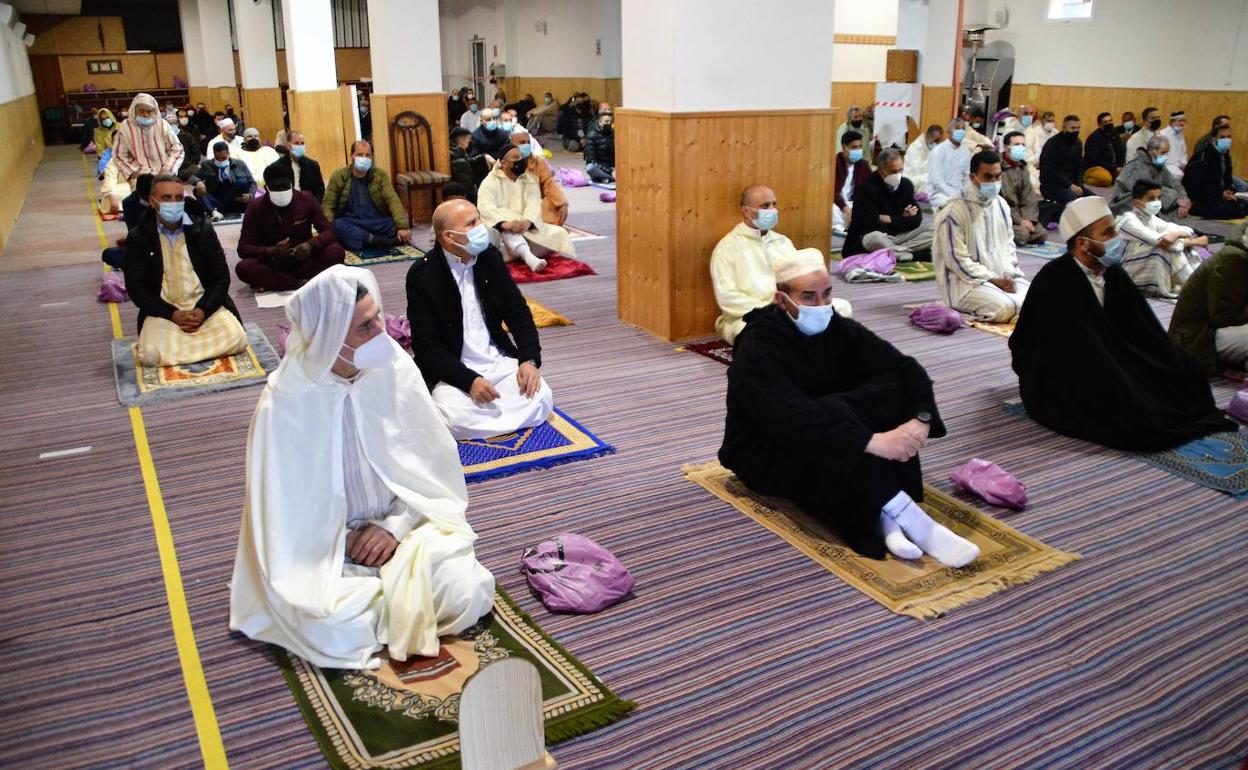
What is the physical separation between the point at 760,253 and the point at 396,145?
19.2ft

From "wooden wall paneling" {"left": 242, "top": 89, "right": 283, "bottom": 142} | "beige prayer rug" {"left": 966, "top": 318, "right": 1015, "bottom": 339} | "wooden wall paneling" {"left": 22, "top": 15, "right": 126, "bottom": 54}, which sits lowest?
"beige prayer rug" {"left": 966, "top": 318, "right": 1015, "bottom": 339}

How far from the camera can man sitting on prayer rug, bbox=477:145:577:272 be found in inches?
305

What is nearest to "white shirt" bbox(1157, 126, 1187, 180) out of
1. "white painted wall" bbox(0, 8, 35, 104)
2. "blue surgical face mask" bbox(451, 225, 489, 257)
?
"blue surgical face mask" bbox(451, 225, 489, 257)

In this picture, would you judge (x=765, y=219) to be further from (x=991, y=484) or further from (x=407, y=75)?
(x=407, y=75)

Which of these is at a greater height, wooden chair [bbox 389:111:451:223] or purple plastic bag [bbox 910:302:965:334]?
wooden chair [bbox 389:111:451:223]

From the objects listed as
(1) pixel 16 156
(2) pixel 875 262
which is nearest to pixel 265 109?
(1) pixel 16 156

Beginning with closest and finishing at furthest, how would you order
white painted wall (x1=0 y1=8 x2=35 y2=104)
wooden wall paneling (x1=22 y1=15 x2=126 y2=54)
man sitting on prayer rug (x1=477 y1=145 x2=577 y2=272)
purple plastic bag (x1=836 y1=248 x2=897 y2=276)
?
purple plastic bag (x1=836 y1=248 x2=897 y2=276), man sitting on prayer rug (x1=477 y1=145 x2=577 y2=272), white painted wall (x1=0 y1=8 x2=35 y2=104), wooden wall paneling (x1=22 y1=15 x2=126 y2=54)

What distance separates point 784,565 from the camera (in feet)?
10.6

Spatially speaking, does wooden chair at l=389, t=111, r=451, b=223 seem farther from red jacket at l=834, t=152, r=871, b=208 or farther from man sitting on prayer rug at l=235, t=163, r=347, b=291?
red jacket at l=834, t=152, r=871, b=208

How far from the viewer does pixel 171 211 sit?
5105mm

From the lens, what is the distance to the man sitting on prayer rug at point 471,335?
14.0 ft

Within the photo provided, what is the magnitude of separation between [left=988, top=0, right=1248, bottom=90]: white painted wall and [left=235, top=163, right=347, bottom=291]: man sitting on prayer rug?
9.45 meters

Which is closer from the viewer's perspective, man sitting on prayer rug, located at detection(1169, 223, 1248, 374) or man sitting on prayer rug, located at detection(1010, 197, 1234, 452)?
man sitting on prayer rug, located at detection(1010, 197, 1234, 452)

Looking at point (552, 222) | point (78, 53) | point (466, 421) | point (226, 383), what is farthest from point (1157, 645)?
point (78, 53)
